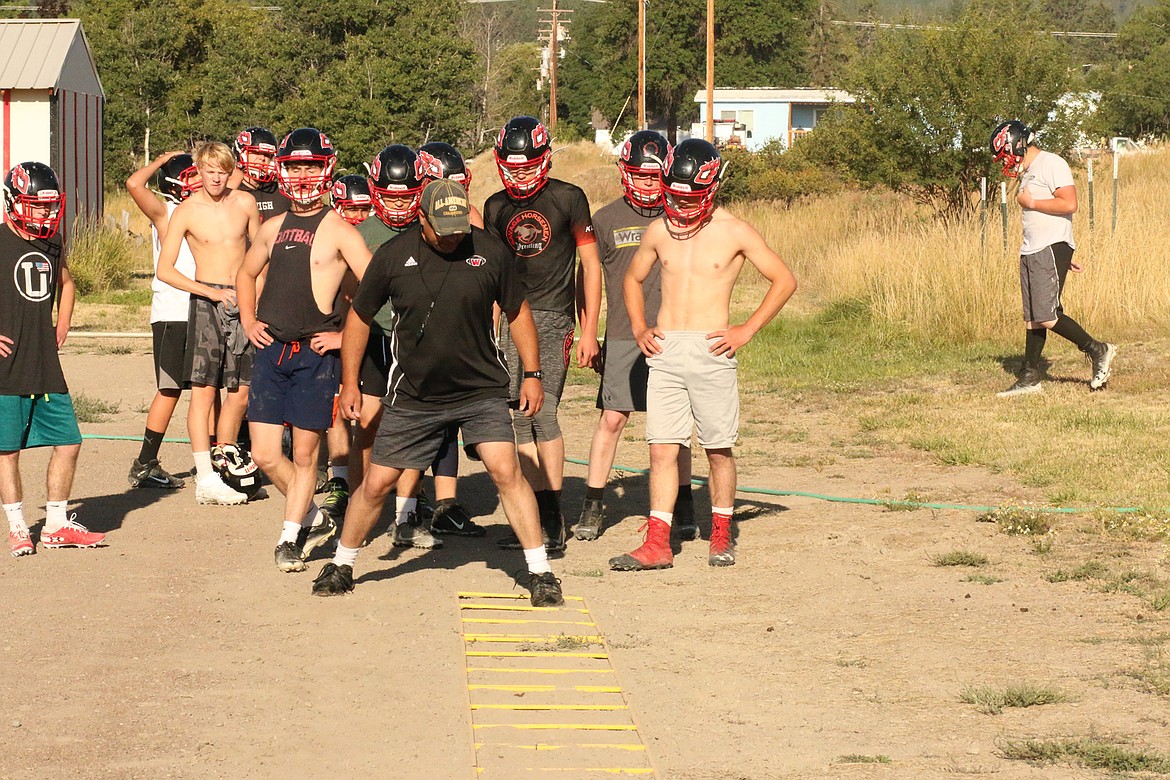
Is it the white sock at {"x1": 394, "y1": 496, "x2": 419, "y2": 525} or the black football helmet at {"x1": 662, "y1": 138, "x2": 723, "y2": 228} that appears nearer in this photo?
the black football helmet at {"x1": 662, "y1": 138, "x2": 723, "y2": 228}

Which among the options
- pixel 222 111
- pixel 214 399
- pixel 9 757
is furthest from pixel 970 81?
pixel 222 111

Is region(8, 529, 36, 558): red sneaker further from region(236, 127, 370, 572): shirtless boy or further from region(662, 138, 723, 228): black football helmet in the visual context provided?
region(662, 138, 723, 228): black football helmet

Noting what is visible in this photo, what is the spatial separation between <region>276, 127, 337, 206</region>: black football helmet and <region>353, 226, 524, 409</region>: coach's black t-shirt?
3.90ft

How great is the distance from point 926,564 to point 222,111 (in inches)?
1864

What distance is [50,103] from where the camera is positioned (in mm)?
26219

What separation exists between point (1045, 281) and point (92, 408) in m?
8.30

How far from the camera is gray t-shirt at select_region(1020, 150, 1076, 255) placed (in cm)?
1295

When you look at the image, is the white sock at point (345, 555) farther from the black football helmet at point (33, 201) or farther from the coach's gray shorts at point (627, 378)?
the black football helmet at point (33, 201)

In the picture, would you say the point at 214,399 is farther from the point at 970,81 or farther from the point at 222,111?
the point at 222,111

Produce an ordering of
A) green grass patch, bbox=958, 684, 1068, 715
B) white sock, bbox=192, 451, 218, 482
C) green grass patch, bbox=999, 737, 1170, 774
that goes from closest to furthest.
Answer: green grass patch, bbox=999, 737, 1170, 774, green grass patch, bbox=958, 684, 1068, 715, white sock, bbox=192, 451, 218, 482

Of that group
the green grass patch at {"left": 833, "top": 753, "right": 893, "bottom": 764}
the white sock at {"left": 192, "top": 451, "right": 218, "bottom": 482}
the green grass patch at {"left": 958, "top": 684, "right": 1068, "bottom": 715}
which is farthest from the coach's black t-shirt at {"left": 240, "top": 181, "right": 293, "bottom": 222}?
the green grass patch at {"left": 833, "top": 753, "right": 893, "bottom": 764}

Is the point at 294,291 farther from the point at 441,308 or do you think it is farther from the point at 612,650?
the point at 612,650

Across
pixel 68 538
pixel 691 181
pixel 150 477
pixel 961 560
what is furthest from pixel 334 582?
pixel 150 477

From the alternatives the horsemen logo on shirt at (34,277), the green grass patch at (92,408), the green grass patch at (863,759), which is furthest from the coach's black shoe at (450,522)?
the green grass patch at (92,408)
